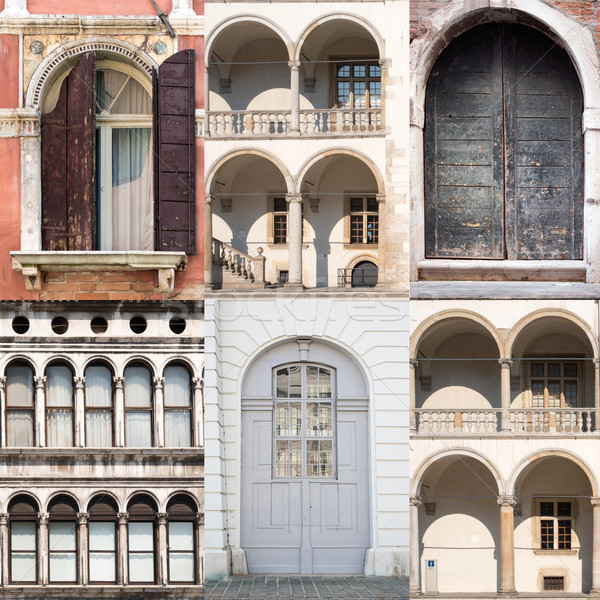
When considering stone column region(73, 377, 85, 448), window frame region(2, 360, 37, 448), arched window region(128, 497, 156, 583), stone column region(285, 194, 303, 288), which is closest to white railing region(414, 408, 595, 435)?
stone column region(285, 194, 303, 288)

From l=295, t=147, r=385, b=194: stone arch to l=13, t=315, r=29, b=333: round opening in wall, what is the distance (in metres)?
3.76

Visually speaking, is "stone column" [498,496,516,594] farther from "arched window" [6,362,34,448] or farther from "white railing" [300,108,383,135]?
"arched window" [6,362,34,448]

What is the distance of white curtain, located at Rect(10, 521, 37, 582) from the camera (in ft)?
67.9

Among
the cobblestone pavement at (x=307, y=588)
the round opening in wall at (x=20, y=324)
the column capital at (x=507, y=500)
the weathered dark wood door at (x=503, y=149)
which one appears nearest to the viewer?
the cobblestone pavement at (x=307, y=588)

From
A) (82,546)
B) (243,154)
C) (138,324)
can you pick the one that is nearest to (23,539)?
(82,546)

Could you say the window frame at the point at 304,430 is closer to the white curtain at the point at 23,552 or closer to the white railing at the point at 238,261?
the white railing at the point at 238,261

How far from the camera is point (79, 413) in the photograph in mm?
20672

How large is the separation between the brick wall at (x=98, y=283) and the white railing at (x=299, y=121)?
81.6 inches

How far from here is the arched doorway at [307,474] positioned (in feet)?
66.9

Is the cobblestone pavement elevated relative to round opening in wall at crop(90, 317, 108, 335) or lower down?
lower down

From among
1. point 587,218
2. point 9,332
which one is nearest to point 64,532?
point 9,332

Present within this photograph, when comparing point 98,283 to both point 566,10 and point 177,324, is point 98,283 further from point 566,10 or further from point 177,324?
point 566,10

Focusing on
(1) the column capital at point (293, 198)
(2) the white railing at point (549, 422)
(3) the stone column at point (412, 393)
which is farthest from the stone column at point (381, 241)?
(2) the white railing at point (549, 422)

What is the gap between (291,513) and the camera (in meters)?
20.5
